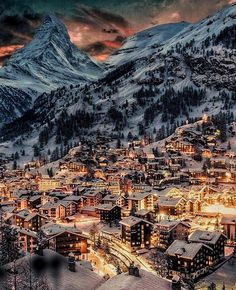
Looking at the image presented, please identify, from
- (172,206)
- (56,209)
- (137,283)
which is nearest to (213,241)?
(172,206)

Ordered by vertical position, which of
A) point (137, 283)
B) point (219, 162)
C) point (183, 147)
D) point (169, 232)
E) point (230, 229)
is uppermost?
point (183, 147)

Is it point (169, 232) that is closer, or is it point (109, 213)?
point (169, 232)

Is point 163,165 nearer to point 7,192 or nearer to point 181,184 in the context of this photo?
point 181,184

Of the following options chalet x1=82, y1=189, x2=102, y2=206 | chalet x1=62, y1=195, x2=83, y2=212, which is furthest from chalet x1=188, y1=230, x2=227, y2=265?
chalet x1=82, y1=189, x2=102, y2=206

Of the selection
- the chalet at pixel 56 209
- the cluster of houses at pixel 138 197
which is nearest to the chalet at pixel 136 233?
the cluster of houses at pixel 138 197

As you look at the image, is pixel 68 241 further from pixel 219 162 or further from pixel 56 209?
pixel 219 162

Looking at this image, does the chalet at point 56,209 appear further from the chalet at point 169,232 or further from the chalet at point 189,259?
the chalet at point 189,259

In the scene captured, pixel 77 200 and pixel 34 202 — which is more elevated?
pixel 77 200

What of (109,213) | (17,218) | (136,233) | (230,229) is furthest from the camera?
(109,213)
